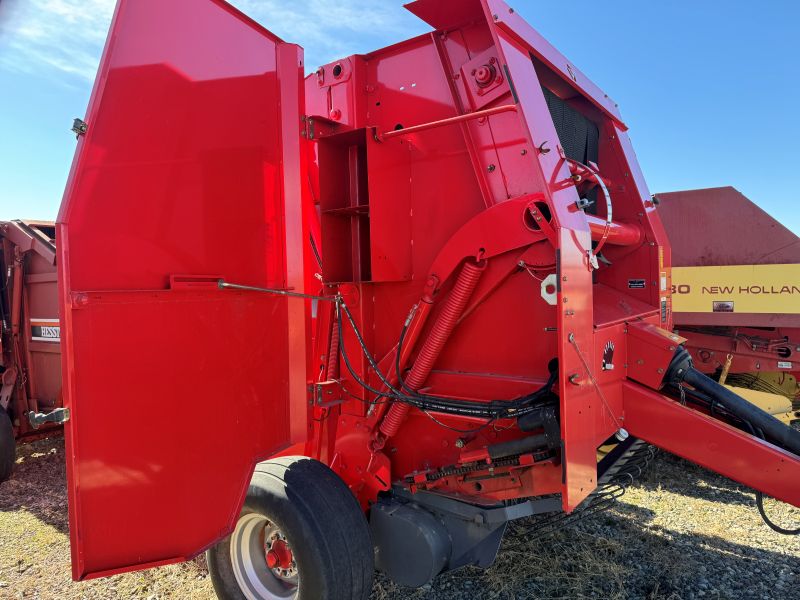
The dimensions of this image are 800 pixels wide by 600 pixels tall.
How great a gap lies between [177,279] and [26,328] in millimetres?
4667

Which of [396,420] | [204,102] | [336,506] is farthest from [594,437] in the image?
[204,102]

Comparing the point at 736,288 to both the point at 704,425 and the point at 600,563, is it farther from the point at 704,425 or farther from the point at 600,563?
the point at 704,425

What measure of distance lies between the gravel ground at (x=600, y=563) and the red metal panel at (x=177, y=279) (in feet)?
4.08

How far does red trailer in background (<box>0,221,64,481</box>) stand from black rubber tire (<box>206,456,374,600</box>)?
406cm

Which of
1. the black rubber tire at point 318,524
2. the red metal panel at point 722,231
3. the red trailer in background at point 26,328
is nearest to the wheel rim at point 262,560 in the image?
the black rubber tire at point 318,524

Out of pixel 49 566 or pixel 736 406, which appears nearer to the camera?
pixel 736 406

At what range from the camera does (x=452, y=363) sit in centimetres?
275

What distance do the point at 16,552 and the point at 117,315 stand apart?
2.77 meters

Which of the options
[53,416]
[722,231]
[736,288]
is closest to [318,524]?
[53,416]

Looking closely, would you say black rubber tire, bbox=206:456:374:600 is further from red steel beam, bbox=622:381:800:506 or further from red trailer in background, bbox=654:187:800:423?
red trailer in background, bbox=654:187:800:423

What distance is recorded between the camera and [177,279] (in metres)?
2.17

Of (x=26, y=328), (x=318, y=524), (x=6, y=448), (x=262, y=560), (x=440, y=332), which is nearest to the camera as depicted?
(x=318, y=524)

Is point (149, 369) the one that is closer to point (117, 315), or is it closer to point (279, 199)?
point (117, 315)

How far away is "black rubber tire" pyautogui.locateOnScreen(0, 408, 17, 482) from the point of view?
497 cm
